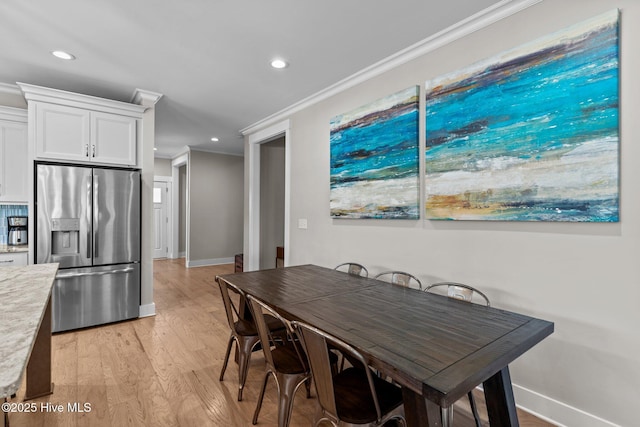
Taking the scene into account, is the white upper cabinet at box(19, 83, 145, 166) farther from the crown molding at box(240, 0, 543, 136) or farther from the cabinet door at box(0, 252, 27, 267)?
the crown molding at box(240, 0, 543, 136)

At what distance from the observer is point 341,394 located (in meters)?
1.43

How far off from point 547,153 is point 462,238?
0.78m

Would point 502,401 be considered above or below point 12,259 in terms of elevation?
below

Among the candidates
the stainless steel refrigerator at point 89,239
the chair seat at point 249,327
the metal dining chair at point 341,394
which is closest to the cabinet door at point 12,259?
the stainless steel refrigerator at point 89,239

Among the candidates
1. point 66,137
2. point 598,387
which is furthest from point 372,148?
point 66,137

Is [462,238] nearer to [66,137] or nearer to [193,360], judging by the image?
[193,360]

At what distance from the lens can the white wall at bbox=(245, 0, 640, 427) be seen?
162 centimetres

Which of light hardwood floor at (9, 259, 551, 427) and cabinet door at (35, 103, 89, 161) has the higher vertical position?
cabinet door at (35, 103, 89, 161)

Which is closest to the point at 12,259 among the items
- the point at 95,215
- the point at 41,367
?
the point at 95,215

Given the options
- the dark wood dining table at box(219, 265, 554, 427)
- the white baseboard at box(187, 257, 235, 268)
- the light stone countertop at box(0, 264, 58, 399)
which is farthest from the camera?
the white baseboard at box(187, 257, 235, 268)

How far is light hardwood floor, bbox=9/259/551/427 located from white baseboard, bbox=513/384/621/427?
0.19 feet

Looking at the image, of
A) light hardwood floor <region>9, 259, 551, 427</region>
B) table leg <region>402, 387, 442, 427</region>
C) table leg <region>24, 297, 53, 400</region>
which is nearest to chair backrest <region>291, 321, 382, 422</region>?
table leg <region>402, 387, 442, 427</region>

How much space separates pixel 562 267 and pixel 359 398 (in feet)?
4.72

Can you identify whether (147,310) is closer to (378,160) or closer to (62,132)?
(62,132)
